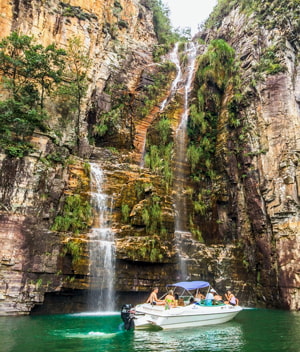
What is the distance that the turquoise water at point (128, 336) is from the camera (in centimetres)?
867

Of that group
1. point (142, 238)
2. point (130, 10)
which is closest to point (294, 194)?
point (142, 238)

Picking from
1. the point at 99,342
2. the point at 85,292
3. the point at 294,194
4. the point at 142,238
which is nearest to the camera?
the point at 99,342

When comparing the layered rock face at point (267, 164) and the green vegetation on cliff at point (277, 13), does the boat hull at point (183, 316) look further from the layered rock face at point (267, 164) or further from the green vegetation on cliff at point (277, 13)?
the green vegetation on cliff at point (277, 13)

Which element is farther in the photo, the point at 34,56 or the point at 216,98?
the point at 216,98

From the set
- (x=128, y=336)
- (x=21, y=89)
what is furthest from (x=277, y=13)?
(x=128, y=336)

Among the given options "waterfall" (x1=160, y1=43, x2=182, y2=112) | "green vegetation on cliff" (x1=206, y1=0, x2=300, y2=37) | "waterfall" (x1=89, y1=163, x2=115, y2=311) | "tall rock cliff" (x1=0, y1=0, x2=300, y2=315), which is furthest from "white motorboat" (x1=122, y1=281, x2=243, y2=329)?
"green vegetation on cliff" (x1=206, y1=0, x2=300, y2=37)

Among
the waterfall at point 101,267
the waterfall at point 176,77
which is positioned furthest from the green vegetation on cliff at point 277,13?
the waterfall at point 101,267

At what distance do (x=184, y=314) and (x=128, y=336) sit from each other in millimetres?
3005

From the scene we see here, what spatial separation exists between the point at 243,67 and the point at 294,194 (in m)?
12.3

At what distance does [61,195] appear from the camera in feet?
56.0

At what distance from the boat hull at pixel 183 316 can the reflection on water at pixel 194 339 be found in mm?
404

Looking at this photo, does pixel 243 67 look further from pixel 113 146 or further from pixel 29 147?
pixel 29 147

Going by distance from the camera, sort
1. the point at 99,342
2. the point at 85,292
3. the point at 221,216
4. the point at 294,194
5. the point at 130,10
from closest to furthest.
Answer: the point at 99,342, the point at 85,292, the point at 294,194, the point at 221,216, the point at 130,10

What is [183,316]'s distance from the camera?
12469 mm
